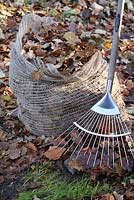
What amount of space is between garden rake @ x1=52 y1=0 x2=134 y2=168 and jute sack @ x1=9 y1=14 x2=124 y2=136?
3.1 inches

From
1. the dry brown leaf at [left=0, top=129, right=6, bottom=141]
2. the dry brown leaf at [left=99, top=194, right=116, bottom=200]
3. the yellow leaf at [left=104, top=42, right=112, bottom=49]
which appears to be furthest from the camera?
the yellow leaf at [left=104, top=42, right=112, bottom=49]

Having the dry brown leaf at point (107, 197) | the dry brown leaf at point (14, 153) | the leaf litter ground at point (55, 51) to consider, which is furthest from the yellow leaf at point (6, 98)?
the dry brown leaf at point (107, 197)

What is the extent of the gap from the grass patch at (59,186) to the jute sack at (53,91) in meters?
0.30

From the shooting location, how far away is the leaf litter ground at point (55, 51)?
2.64m

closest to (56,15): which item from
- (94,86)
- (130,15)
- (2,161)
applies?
(130,15)

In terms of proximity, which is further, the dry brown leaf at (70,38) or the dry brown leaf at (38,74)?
the dry brown leaf at (70,38)

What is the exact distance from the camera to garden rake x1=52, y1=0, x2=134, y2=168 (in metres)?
2.56

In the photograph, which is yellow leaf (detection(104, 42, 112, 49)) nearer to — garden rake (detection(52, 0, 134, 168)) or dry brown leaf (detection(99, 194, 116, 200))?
garden rake (detection(52, 0, 134, 168))

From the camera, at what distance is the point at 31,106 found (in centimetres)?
272

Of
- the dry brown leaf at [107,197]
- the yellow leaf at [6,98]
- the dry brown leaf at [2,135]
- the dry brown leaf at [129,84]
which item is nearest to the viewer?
the dry brown leaf at [107,197]

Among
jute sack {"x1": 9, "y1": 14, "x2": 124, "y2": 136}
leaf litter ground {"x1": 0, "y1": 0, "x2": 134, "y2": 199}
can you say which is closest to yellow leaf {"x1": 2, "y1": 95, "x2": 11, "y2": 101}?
leaf litter ground {"x1": 0, "y1": 0, "x2": 134, "y2": 199}

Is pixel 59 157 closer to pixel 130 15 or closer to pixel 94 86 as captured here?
pixel 94 86

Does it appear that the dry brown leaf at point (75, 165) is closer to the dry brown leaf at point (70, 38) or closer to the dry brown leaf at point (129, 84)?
the dry brown leaf at point (129, 84)

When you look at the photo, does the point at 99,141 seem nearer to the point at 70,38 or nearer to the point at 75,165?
the point at 75,165
